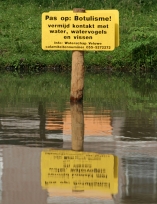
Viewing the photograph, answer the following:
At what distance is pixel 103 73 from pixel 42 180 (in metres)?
13.8

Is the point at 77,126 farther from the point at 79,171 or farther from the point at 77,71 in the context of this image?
the point at 79,171

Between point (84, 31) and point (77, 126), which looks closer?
point (77, 126)

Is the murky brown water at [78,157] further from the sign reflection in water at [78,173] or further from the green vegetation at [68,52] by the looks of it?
the green vegetation at [68,52]

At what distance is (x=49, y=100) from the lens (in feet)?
52.3

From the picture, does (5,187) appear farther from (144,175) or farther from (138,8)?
(138,8)

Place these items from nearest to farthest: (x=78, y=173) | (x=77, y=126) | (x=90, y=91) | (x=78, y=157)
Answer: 1. (x=78, y=173)
2. (x=78, y=157)
3. (x=77, y=126)
4. (x=90, y=91)

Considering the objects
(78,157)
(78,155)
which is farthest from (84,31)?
(78,157)

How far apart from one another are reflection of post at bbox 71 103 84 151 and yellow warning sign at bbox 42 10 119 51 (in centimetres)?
112

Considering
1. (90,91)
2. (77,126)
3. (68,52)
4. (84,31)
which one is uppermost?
(84,31)

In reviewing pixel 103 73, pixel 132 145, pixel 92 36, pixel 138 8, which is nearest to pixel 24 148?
pixel 132 145

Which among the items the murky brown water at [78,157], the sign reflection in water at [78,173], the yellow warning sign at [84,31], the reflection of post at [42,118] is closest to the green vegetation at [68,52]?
the yellow warning sign at [84,31]

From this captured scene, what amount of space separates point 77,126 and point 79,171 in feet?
11.2

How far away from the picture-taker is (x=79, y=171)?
8.91 m

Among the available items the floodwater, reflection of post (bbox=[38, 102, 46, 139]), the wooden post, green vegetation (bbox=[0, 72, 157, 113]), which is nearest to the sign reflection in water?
the floodwater
